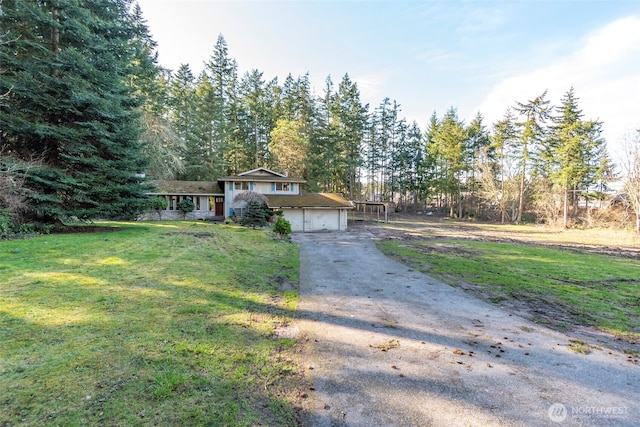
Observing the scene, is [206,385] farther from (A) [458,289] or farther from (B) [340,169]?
(B) [340,169]

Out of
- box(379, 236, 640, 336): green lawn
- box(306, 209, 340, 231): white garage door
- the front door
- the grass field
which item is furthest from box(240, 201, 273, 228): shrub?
box(379, 236, 640, 336): green lawn

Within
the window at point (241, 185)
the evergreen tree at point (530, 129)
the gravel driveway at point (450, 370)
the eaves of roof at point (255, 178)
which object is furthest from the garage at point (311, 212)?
the evergreen tree at point (530, 129)

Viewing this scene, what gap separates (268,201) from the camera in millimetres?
25188

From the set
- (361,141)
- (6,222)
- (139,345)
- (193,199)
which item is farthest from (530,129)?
(6,222)

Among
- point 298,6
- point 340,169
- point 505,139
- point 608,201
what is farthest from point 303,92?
point 608,201

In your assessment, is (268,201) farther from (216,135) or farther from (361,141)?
(361,141)

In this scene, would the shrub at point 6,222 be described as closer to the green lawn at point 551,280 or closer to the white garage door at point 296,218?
the green lawn at point 551,280

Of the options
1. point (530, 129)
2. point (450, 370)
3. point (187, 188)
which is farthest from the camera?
point (530, 129)

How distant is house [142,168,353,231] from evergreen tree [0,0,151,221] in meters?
11.3

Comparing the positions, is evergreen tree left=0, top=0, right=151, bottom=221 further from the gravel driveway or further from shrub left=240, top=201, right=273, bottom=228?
the gravel driveway

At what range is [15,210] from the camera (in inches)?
445

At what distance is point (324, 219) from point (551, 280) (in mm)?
18611

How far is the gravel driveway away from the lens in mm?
2900

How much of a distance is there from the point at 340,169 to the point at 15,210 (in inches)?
1350
